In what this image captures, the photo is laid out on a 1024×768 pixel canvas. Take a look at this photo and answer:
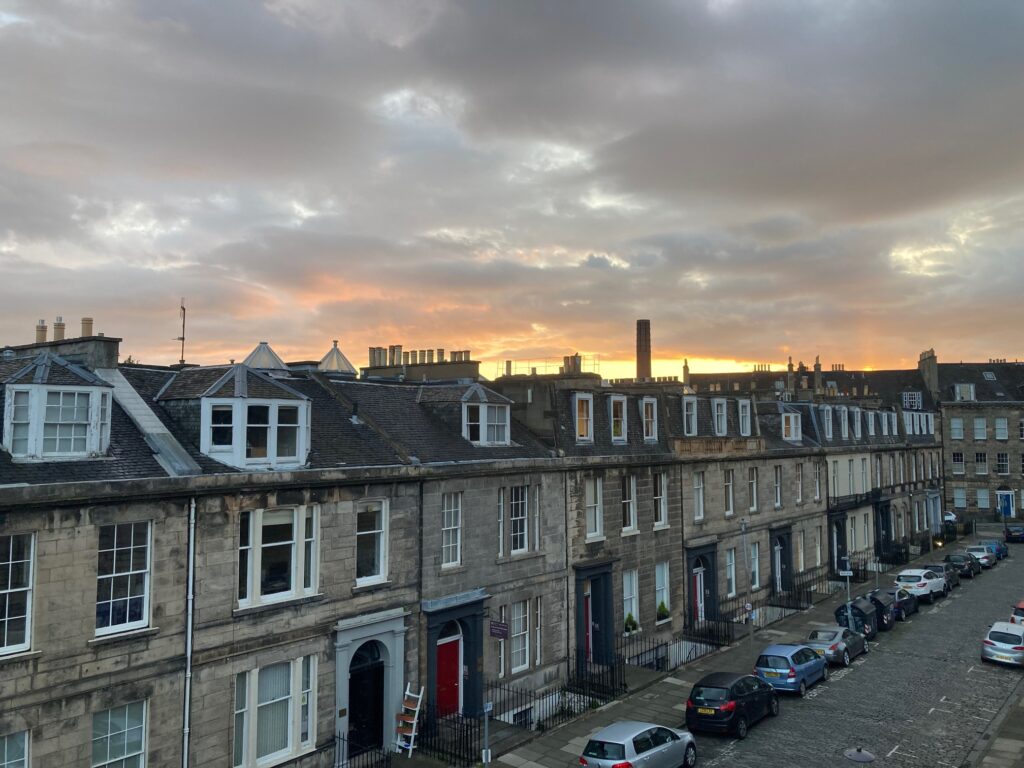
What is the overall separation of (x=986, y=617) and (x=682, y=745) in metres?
25.2

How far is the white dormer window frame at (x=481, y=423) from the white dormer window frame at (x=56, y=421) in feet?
38.0

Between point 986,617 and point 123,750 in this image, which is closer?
point 123,750

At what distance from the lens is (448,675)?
22359 millimetres

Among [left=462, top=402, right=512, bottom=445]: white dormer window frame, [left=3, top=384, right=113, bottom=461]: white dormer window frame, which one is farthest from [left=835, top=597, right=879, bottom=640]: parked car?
[left=3, top=384, right=113, bottom=461]: white dormer window frame

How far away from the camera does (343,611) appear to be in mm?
19375

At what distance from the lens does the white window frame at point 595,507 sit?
2806 cm

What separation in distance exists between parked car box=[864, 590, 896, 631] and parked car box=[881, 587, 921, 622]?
0.49 meters

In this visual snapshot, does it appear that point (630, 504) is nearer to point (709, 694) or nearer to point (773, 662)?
point (773, 662)

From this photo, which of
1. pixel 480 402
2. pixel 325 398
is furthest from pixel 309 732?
pixel 480 402

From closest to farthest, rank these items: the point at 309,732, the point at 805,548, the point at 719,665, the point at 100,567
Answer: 1. the point at 100,567
2. the point at 309,732
3. the point at 719,665
4. the point at 805,548

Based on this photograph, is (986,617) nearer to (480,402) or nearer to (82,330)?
(480,402)

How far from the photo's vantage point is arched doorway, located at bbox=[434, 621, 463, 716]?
2203cm

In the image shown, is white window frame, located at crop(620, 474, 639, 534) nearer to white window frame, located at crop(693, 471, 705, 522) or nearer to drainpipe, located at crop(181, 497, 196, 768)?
white window frame, located at crop(693, 471, 705, 522)

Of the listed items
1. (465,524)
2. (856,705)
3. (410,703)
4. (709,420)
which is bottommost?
(856,705)
